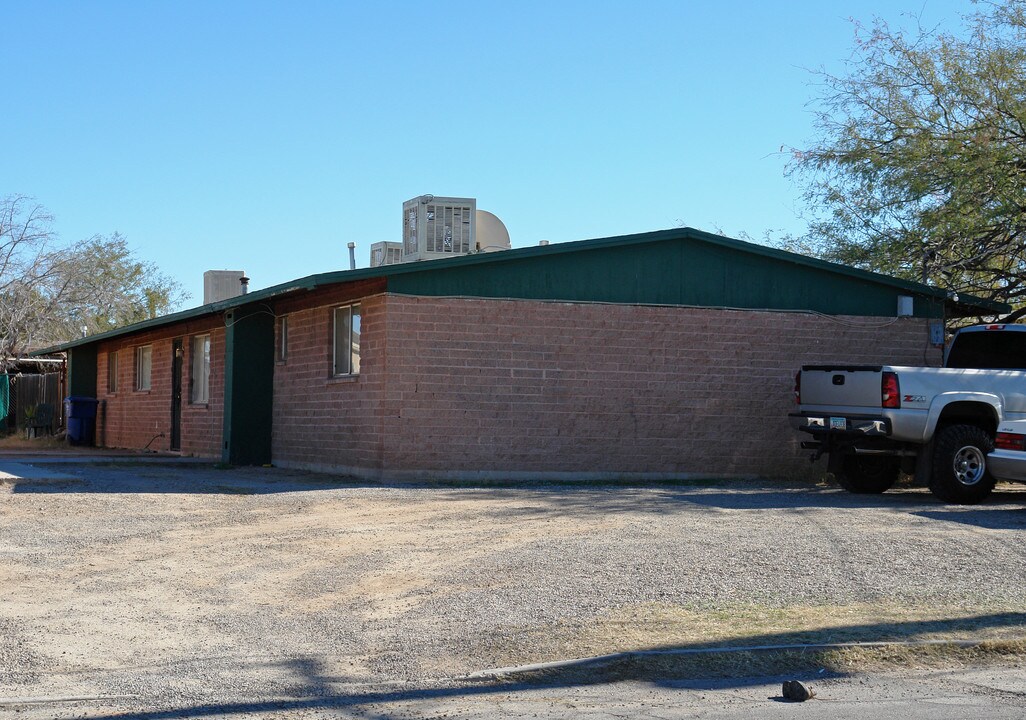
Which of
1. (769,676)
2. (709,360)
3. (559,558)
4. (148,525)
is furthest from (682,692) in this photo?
(709,360)

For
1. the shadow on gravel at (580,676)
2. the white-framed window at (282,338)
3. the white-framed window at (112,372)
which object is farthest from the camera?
the white-framed window at (112,372)

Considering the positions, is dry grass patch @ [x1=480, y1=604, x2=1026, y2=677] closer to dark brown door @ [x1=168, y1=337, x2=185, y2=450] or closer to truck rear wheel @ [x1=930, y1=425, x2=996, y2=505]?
truck rear wheel @ [x1=930, y1=425, x2=996, y2=505]

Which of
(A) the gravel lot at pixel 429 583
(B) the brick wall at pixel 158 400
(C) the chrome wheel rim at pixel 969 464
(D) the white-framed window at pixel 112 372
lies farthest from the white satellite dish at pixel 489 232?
(D) the white-framed window at pixel 112 372

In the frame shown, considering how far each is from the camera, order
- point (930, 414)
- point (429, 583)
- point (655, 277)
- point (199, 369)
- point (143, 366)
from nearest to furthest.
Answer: point (429, 583) < point (930, 414) < point (655, 277) < point (199, 369) < point (143, 366)

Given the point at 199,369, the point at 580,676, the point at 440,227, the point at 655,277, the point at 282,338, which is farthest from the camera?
the point at 199,369

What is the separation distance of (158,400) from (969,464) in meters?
17.4

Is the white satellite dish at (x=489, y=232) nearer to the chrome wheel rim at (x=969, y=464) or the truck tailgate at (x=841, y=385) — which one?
the truck tailgate at (x=841, y=385)

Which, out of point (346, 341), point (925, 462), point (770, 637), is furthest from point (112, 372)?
point (770, 637)

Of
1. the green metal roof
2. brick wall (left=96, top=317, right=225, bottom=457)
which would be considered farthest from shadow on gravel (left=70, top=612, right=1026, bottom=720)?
brick wall (left=96, top=317, right=225, bottom=457)

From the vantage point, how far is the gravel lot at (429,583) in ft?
22.6

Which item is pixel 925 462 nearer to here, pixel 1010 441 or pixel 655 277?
pixel 1010 441

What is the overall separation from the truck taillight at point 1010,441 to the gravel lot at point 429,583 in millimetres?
808

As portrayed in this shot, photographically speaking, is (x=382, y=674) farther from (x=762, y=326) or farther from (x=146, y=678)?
(x=762, y=326)

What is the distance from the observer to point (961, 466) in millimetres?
14992
